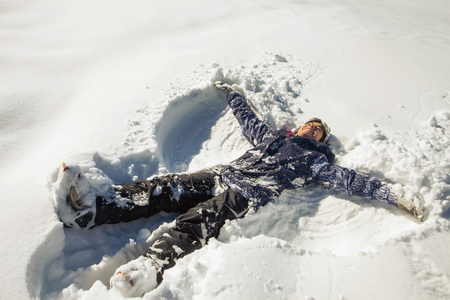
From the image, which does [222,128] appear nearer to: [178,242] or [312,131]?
[312,131]

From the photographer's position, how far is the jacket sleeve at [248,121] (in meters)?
2.91

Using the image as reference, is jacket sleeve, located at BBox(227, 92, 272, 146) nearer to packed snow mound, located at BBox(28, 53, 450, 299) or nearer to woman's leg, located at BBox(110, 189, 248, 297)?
packed snow mound, located at BBox(28, 53, 450, 299)

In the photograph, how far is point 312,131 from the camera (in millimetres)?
2809

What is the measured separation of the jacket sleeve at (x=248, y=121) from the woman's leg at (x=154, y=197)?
0.69 metres

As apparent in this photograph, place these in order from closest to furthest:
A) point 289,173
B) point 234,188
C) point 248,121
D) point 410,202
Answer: point 410,202 < point 234,188 < point 289,173 < point 248,121

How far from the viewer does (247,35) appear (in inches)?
173

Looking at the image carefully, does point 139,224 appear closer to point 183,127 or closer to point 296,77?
point 183,127

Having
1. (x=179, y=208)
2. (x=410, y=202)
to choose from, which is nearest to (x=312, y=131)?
(x=410, y=202)


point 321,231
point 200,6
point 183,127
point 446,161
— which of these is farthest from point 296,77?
point 200,6

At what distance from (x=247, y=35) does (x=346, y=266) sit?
3.55m

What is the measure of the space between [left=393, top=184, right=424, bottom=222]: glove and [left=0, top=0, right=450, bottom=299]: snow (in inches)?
3.9

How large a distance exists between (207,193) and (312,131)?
3.82 ft

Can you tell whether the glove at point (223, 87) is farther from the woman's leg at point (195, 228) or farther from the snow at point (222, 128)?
the woman's leg at point (195, 228)

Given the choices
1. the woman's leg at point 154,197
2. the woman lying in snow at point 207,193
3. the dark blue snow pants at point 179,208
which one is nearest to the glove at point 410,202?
the woman lying in snow at point 207,193
